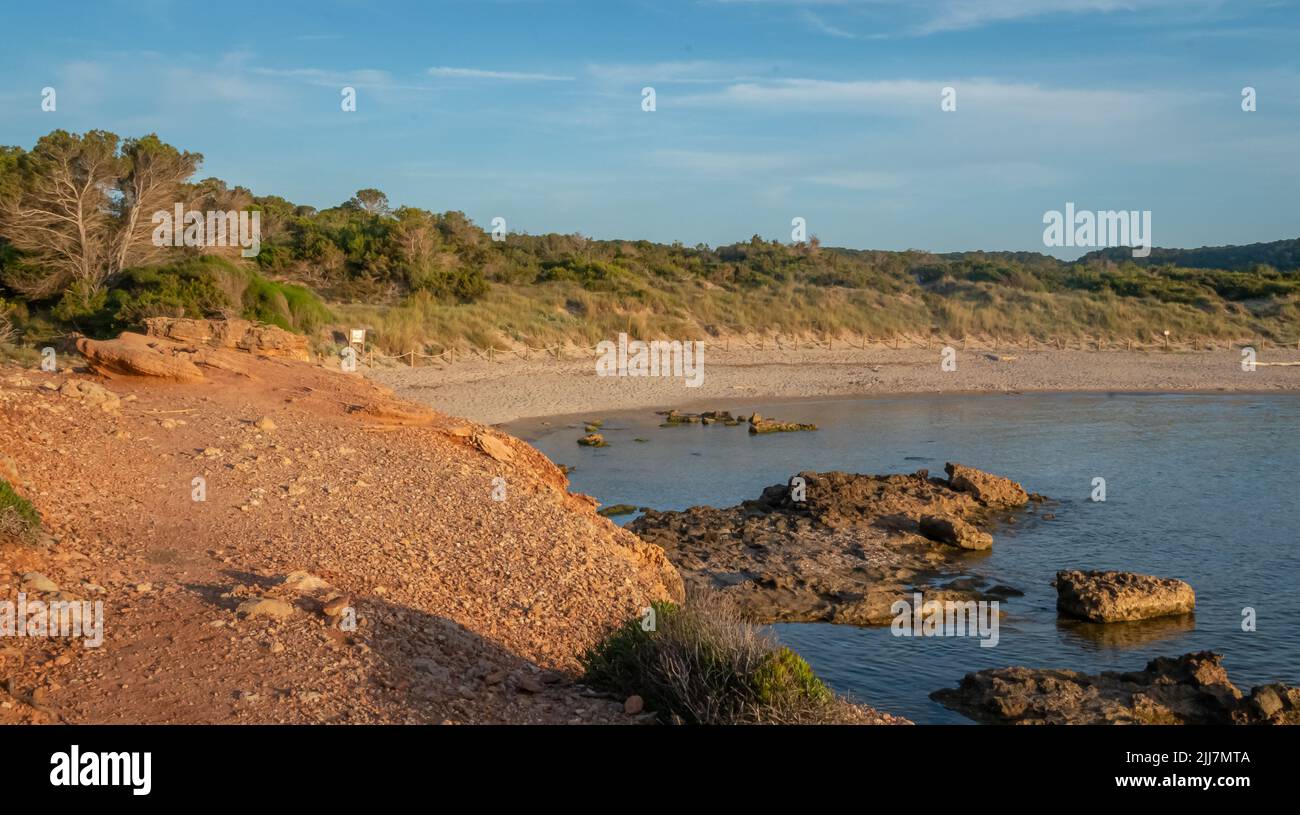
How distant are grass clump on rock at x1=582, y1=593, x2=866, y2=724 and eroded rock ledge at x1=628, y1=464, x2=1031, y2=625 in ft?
14.3

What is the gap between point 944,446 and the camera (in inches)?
817

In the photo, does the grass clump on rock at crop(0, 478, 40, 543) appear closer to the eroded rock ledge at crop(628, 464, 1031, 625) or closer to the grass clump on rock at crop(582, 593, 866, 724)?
the grass clump on rock at crop(582, 593, 866, 724)

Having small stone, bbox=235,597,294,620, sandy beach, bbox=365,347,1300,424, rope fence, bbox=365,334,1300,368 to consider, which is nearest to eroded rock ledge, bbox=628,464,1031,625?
small stone, bbox=235,597,294,620

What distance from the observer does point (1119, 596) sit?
10.3 m

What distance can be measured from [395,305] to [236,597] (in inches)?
1103

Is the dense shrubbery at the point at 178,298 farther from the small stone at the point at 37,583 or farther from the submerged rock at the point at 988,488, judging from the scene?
the small stone at the point at 37,583

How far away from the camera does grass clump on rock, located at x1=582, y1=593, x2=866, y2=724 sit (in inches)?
200

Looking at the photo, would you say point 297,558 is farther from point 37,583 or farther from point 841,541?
point 841,541

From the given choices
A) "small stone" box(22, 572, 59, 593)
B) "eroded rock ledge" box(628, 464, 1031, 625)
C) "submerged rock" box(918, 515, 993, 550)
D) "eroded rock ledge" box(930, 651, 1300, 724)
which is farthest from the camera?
"submerged rock" box(918, 515, 993, 550)

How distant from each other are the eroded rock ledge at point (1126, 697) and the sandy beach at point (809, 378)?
15.4m

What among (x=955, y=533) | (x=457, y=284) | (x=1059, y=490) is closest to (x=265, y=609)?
(x=955, y=533)

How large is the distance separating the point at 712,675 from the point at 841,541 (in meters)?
8.02

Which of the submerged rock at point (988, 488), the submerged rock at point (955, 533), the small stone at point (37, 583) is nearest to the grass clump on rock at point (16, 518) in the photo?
the small stone at point (37, 583)

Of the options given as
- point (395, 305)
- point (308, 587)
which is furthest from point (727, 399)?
point (308, 587)
